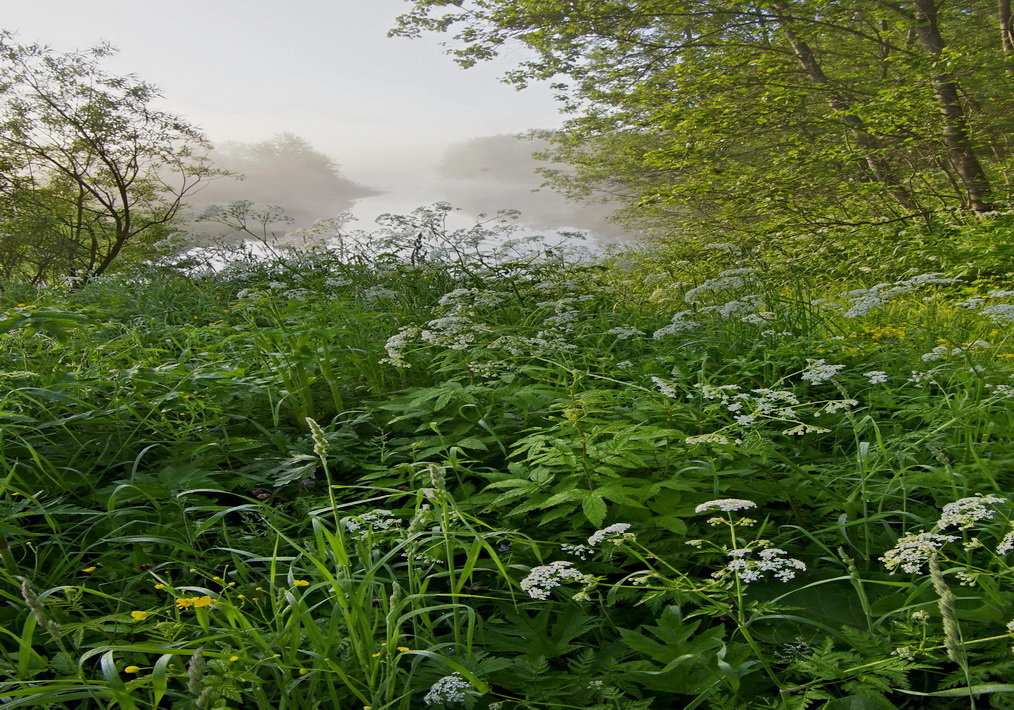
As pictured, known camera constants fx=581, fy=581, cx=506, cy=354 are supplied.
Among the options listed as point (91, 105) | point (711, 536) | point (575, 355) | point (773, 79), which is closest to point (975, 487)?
point (711, 536)

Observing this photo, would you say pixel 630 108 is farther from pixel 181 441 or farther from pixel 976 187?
pixel 181 441

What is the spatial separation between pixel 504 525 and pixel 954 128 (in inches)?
335

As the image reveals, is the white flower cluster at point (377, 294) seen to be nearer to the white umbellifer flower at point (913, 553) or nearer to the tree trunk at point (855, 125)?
the white umbellifer flower at point (913, 553)

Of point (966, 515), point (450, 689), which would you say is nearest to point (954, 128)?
point (966, 515)

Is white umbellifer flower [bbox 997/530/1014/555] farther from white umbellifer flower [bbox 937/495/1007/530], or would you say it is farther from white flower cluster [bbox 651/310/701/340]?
white flower cluster [bbox 651/310/701/340]

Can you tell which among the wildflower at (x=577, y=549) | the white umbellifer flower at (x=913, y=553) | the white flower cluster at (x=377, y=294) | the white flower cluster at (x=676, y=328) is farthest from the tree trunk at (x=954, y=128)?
the wildflower at (x=577, y=549)

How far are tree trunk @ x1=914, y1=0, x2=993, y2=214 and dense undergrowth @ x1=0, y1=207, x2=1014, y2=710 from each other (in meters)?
5.02

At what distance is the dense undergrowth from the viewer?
117cm

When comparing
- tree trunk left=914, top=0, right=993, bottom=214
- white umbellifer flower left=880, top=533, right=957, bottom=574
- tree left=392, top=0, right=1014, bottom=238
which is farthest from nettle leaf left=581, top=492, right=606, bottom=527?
tree trunk left=914, top=0, right=993, bottom=214

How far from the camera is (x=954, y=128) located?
23.8 feet

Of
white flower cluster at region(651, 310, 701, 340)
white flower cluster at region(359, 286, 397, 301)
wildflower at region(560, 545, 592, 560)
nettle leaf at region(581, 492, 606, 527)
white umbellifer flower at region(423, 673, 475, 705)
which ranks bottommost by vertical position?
white umbellifer flower at region(423, 673, 475, 705)

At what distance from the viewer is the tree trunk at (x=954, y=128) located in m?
7.10

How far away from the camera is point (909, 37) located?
9.11 m

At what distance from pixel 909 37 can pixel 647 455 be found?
10.7 metres
